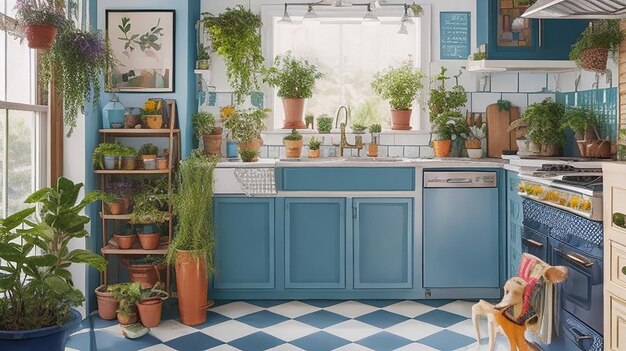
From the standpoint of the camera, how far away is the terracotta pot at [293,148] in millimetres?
5703

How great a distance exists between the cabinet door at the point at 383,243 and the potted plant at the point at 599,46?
1.54 metres

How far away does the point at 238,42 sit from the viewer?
554 cm

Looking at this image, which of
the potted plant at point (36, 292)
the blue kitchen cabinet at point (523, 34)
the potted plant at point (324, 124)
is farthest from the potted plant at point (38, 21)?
the blue kitchen cabinet at point (523, 34)

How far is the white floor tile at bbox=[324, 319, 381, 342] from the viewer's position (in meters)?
4.48

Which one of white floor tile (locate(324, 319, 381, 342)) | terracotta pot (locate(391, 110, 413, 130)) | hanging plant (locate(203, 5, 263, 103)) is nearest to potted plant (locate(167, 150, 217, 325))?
white floor tile (locate(324, 319, 381, 342))

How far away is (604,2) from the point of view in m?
3.90

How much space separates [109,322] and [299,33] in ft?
9.07

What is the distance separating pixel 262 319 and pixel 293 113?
1779 millimetres

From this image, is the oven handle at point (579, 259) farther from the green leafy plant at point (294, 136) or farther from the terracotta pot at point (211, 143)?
the terracotta pot at point (211, 143)

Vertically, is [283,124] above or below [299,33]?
below

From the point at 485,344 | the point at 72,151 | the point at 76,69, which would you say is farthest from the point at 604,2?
the point at 72,151

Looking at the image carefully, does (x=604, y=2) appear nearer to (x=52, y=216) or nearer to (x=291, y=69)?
(x=291, y=69)

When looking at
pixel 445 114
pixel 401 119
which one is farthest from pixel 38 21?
pixel 445 114

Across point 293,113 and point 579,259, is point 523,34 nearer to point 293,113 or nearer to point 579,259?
point 293,113
